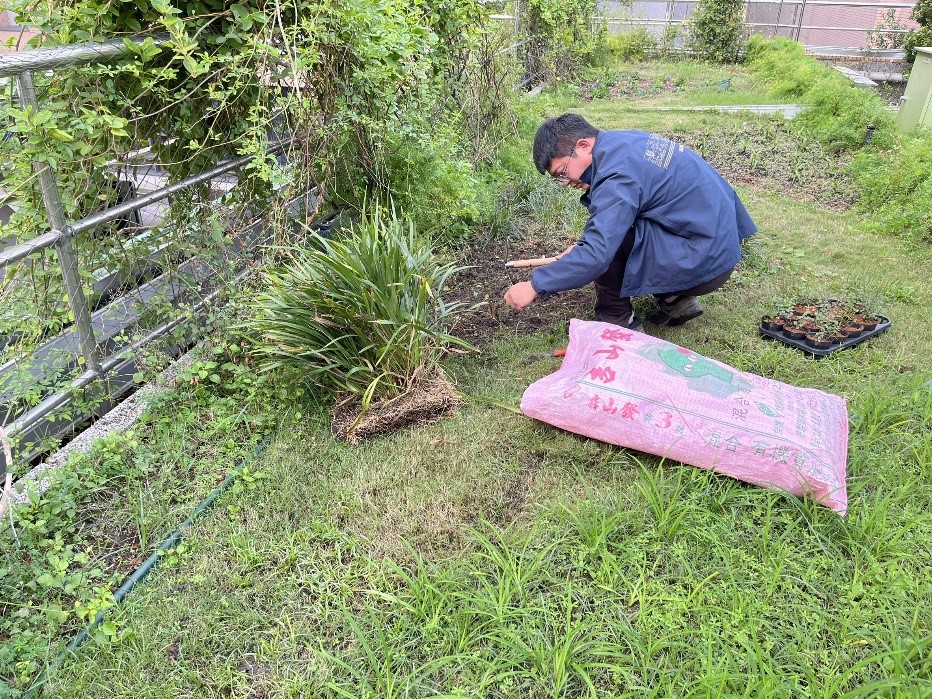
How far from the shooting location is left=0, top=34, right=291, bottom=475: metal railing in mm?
2195

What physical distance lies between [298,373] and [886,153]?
573 centimetres

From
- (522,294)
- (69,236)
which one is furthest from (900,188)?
(69,236)

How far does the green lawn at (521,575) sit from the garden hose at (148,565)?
0.10 feet

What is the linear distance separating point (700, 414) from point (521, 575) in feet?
2.84

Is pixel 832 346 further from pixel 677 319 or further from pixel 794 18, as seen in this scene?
pixel 794 18

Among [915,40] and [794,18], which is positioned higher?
[794,18]

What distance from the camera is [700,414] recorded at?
7.60 ft

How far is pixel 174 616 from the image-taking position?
1921mm

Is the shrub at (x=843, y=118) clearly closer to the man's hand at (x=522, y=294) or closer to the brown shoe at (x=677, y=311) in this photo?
the brown shoe at (x=677, y=311)

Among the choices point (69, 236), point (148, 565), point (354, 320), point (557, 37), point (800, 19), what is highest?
point (800, 19)

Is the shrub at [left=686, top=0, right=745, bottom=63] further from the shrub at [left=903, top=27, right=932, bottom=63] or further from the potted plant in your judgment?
the potted plant

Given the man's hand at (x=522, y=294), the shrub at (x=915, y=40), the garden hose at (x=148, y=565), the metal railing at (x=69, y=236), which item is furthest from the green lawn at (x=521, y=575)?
the shrub at (x=915, y=40)

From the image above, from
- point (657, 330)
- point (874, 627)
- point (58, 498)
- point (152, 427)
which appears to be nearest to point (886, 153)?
point (657, 330)

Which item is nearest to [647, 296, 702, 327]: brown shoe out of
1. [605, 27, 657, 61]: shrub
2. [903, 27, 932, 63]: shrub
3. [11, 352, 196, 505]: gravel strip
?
[11, 352, 196, 505]: gravel strip
